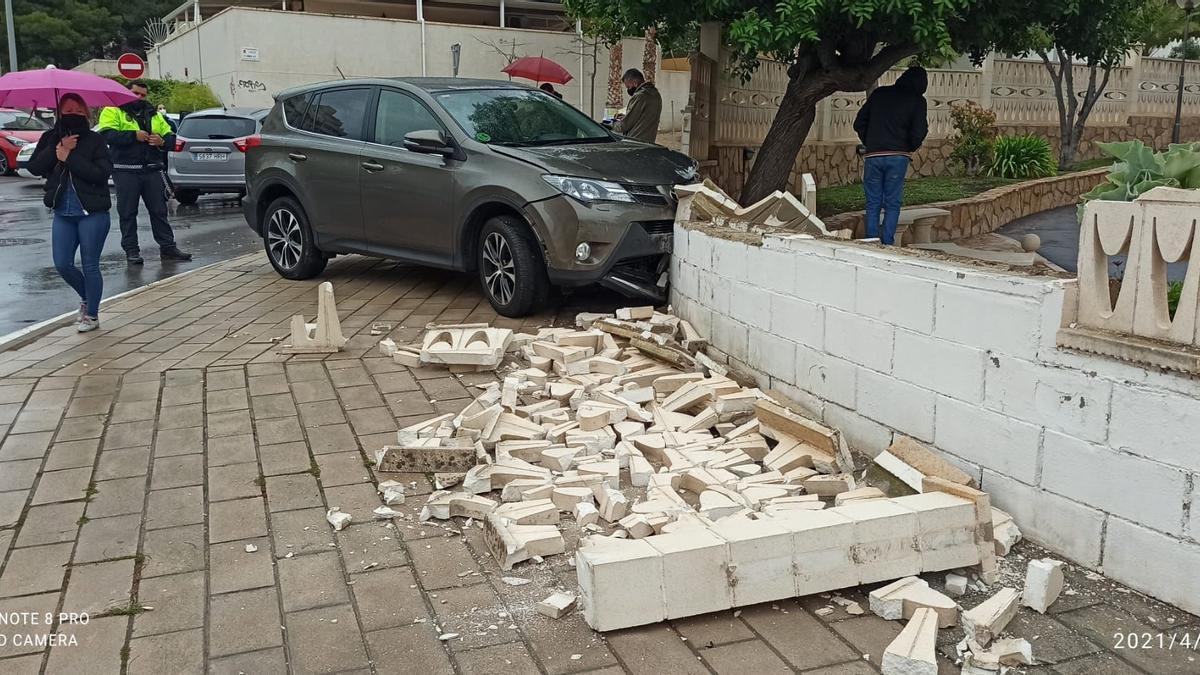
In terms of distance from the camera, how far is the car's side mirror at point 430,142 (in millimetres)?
7926

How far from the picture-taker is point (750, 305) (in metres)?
6.01

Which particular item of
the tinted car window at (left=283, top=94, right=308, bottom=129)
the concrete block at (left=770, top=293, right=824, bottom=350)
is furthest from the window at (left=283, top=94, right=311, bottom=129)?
the concrete block at (left=770, top=293, right=824, bottom=350)

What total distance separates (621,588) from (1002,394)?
1.79 meters

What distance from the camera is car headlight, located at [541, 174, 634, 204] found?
295 inches

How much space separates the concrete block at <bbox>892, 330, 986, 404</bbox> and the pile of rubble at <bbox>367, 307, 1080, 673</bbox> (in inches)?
12.0

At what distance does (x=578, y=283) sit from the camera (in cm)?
761

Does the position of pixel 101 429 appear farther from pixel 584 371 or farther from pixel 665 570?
pixel 665 570

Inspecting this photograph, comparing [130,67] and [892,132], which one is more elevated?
[130,67]

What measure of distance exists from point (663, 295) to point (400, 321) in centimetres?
210

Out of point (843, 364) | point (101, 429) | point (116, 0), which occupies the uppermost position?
point (116, 0)

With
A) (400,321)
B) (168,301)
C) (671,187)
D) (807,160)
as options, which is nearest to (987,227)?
(807,160)
